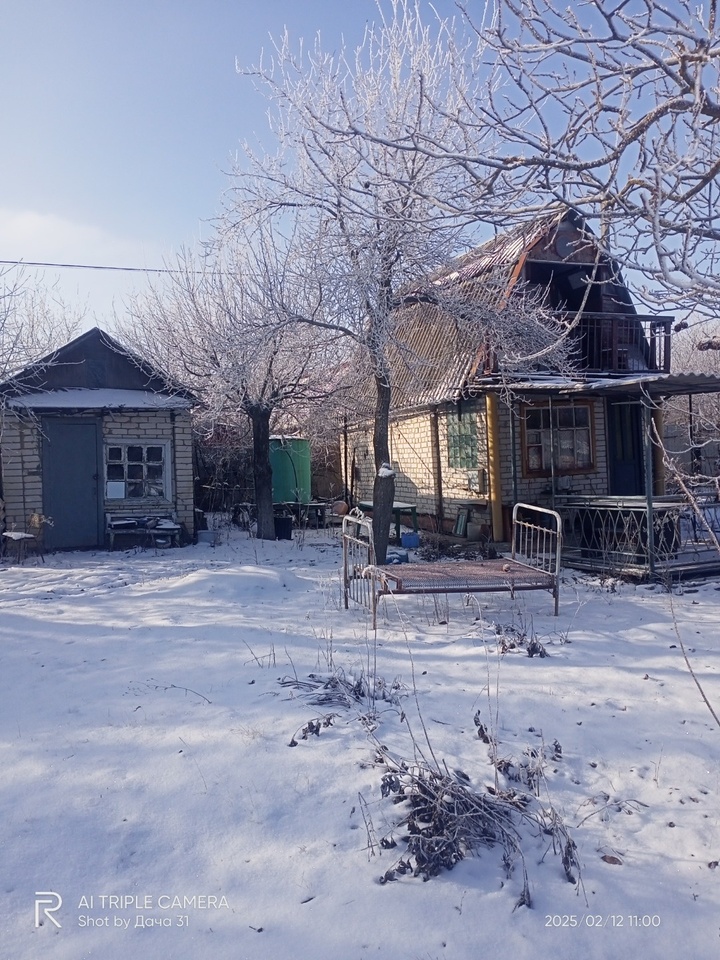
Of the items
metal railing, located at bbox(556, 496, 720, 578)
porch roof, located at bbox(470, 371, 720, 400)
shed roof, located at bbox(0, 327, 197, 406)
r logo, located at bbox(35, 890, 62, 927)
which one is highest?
shed roof, located at bbox(0, 327, 197, 406)

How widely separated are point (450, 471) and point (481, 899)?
40.1ft

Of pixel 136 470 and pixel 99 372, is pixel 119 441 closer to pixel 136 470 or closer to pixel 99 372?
pixel 136 470

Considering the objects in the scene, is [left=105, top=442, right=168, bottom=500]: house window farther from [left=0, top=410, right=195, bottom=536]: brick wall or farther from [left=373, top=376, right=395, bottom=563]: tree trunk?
[left=373, top=376, right=395, bottom=563]: tree trunk

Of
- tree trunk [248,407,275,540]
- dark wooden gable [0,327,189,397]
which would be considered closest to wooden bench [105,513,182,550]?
tree trunk [248,407,275,540]

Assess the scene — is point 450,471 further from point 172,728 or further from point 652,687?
point 172,728

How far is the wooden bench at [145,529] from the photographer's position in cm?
1352

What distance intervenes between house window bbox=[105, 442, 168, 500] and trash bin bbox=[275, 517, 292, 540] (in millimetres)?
→ 2173

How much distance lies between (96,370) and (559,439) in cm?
868

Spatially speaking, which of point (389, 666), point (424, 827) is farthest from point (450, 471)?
point (424, 827)

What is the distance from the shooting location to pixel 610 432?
14.7 metres

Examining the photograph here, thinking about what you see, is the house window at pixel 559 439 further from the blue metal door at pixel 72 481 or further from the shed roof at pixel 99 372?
the blue metal door at pixel 72 481

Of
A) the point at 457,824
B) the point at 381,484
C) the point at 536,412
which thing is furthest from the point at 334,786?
the point at 536,412

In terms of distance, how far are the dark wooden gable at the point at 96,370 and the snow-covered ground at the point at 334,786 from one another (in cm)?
779

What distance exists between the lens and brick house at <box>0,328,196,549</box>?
13.5 meters
